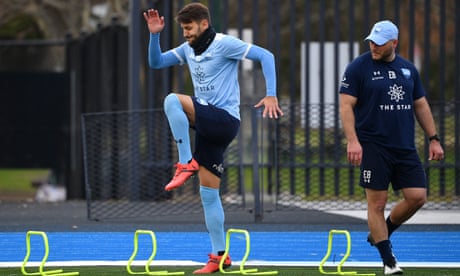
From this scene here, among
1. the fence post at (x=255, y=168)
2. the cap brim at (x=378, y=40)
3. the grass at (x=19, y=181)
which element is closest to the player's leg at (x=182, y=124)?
the cap brim at (x=378, y=40)

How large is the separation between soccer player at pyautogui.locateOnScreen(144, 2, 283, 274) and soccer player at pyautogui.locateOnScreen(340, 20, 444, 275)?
607 mm

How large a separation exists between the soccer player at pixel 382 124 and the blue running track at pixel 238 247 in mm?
1005

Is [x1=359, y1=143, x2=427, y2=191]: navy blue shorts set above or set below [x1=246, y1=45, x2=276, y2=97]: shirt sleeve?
below

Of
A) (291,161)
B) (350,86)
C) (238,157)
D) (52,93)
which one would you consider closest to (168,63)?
(350,86)

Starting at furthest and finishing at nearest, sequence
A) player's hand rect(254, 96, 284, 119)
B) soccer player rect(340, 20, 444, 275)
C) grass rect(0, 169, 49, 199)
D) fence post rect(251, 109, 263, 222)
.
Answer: grass rect(0, 169, 49, 199) → fence post rect(251, 109, 263, 222) → soccer player rect(340, 20, 444, 275) → player's hand rect(254, 96, 284, 119)

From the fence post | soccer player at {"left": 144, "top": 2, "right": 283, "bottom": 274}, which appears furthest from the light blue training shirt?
the fence post

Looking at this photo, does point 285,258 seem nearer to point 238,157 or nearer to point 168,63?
point 168,63

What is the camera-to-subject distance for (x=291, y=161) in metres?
15.7

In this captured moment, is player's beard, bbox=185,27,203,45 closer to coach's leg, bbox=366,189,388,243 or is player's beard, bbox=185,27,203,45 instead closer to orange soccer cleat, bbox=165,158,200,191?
orange soccer cleat, bbox=165,158,200,191

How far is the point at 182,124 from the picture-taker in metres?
8.79

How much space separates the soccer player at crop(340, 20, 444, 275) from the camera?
8.76 metres

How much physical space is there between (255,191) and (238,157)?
1.20 meters

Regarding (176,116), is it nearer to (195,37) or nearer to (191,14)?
(195,37)

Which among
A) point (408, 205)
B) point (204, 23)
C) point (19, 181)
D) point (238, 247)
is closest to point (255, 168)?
point (238, 247)
